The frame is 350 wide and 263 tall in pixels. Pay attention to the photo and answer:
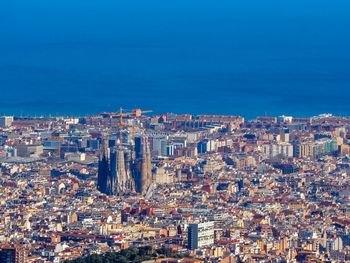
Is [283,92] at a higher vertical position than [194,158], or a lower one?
higher

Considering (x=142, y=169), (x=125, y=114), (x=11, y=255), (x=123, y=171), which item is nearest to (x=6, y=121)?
(x=125, y=114)

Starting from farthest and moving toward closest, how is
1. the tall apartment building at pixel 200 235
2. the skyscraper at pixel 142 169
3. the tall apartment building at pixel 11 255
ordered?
1. the skyscraper at pixel 142 169
2. the tall apartment building at pixel 200 235
3. the tall apartment building at pixel 11 255

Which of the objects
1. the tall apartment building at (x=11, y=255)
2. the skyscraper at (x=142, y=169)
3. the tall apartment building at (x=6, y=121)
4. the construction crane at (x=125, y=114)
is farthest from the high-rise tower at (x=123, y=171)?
the tall apartment building at (x=11, y=255)

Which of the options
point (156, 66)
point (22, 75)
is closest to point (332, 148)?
point (22, 75)

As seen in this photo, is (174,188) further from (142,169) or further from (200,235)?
(200,235)

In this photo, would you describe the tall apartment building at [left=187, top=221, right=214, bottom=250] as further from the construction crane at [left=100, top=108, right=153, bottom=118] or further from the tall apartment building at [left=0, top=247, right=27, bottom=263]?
the construction crane at [left=100, top=108, right=153, bottom=118]

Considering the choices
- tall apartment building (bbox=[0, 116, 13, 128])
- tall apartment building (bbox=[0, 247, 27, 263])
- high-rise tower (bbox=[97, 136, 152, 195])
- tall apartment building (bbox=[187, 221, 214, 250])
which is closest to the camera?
tall apartment building (bbox=[0, 247, 27, 263])

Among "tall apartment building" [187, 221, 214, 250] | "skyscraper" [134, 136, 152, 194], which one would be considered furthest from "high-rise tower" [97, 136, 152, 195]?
"tall apartment building" [187, 221, 214, 250]

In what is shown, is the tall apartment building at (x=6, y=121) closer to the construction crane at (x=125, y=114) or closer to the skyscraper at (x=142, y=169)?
the construction crane at (x=125, y=114)

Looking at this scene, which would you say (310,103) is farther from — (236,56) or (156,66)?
(236,56)
